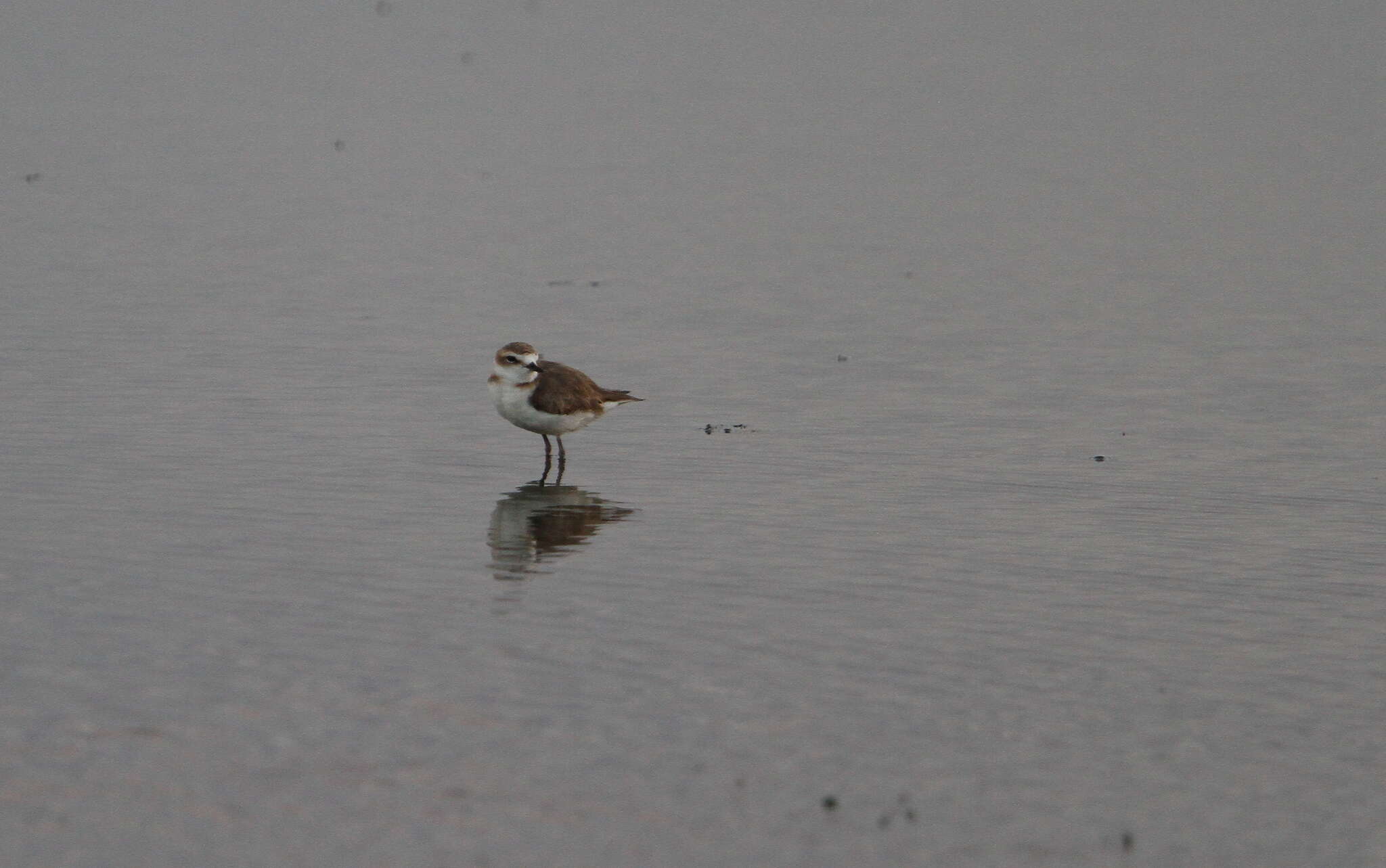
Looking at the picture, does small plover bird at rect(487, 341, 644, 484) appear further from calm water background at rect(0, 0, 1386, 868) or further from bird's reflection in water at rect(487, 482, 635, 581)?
bird's reflection in water at rect(487, 482, 635, 581)

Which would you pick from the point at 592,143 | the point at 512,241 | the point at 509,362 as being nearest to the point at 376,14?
the point at 592,143

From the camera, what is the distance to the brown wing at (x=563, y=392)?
20266 mm

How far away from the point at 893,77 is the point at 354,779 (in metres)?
56.0

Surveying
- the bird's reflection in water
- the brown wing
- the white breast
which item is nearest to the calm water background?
the bird's reflection in water

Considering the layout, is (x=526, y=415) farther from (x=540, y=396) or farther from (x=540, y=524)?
(x=540, y=524)

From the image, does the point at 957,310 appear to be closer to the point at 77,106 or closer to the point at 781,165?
the point at 781,165

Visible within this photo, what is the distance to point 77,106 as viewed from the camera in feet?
174

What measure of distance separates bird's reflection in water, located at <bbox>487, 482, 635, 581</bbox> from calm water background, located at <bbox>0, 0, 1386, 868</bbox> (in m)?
0.08

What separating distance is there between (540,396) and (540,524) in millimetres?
3018

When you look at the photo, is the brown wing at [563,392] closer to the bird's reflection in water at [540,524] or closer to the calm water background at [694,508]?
the calm water background at [694,508]

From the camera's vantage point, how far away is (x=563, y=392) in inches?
805

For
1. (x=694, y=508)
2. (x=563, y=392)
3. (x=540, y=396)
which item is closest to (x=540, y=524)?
(x=694, y=508)

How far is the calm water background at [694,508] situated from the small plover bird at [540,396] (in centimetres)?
49

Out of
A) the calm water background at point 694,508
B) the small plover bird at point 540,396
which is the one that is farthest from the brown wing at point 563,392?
the calm water background at point 694,508
